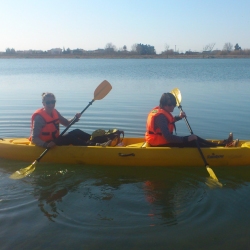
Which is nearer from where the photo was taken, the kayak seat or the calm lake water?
the calm lake water

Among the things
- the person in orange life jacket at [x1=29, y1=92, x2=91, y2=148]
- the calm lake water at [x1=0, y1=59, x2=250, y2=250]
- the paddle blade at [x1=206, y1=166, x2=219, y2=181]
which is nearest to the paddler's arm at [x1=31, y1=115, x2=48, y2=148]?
the person in orange life jacket at [x1=29, y1=92, x2=91, y2=148]

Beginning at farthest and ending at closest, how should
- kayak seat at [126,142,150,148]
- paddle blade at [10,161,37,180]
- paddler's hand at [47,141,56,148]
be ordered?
kayak seat at [126,142,150,148] → paddler's hand at [47,141,56,148] → paddle blade at [10,161,37,180]

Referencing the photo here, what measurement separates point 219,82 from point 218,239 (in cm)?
1522

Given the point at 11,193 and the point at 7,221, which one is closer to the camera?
the point at 7,221

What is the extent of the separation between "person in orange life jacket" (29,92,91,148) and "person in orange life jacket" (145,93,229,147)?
4.00 feet

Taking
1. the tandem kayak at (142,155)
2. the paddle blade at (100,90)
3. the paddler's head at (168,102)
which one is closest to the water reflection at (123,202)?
→ the tandem kayak at (142,155)

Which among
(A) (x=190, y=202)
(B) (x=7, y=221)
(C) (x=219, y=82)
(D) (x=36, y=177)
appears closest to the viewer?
(B) (x=7, y=221)

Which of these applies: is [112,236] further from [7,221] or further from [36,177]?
[36,177]

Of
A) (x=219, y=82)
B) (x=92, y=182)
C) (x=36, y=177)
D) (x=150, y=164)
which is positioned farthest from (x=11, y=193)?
(x=219, y=82)

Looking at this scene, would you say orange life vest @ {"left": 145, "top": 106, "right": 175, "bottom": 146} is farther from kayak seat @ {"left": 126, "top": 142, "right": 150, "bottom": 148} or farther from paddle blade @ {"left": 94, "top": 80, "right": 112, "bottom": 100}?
paddle blade @ {"left": 94, "top": 80, "right": 112, "bottom": 100}

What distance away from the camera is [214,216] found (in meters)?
4.35

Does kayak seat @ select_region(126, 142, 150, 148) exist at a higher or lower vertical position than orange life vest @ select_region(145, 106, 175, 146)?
lower

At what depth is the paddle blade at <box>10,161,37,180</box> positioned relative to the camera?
18.3ft

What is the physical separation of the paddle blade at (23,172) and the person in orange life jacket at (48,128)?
1.43ft
